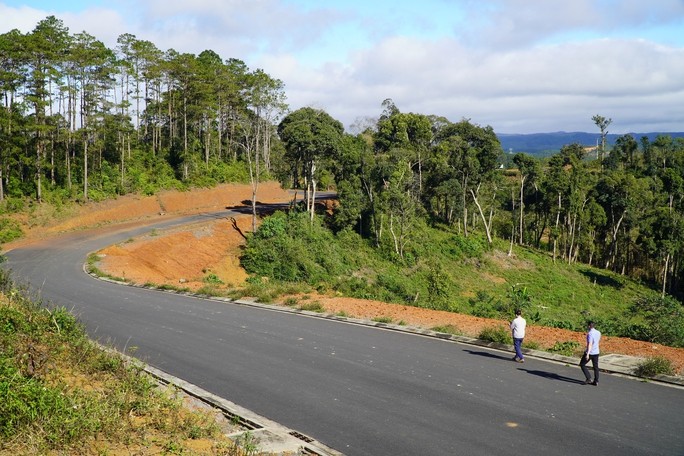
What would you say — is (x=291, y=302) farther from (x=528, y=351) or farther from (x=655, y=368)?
(x=655, y=368)

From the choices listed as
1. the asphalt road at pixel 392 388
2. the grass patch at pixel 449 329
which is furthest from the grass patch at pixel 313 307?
the grass patch at pixel 449 329

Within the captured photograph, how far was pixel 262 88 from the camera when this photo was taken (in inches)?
2213

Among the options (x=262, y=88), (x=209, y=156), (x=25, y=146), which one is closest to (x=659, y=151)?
(x=262, y=88)

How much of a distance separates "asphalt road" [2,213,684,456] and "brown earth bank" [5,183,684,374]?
214cm

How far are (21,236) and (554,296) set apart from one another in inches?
1483

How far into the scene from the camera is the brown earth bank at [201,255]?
48.6 ft

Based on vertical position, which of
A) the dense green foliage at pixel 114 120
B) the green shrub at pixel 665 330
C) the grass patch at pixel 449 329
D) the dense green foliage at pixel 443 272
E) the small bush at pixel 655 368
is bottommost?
the dense green foliage at pixel 443 272

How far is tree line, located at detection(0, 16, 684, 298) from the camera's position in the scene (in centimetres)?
3788

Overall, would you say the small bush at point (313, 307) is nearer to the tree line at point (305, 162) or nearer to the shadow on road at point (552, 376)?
the shadow on road at point (552, 376)

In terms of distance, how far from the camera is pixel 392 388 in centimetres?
1028

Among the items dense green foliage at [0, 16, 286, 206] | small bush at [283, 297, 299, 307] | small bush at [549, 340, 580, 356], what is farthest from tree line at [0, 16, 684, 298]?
small bush at [549, 340, 580, 356]

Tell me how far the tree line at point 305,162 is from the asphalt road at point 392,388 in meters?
24.3

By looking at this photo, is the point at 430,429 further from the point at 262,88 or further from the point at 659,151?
the point at 659,151

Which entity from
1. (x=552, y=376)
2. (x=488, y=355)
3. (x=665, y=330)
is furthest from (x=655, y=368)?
(x=665, y=330)
